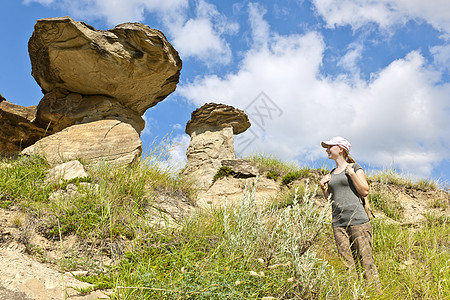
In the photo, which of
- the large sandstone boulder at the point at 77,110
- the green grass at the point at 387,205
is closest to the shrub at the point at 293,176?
the green grass at the point at 387,205

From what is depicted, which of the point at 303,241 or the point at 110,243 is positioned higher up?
the point at 303,241

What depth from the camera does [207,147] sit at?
41.1ft

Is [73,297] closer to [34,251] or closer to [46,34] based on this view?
[34,251]

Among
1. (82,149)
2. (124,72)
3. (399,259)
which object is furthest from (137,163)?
(399,259)

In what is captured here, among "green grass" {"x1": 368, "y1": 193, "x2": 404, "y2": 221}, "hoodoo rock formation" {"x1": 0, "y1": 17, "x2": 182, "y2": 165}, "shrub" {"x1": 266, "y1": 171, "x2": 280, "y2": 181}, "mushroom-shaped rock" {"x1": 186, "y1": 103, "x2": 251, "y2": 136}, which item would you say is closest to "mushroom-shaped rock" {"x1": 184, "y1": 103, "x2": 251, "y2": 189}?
"mushroom-shaped rock" {"x1": 186, "y1": 103, "x2": 251, "y2": 136}

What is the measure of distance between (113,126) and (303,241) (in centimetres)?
584

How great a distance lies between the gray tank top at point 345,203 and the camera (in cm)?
423

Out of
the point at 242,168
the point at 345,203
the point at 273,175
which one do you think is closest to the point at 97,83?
the point at 242,168

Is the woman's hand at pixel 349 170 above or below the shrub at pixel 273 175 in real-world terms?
below

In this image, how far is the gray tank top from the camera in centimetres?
423

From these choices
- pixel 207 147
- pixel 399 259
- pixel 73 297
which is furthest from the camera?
pixel 207 147

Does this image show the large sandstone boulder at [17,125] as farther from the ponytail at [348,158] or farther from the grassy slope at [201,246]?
the ponytail at [348,158]

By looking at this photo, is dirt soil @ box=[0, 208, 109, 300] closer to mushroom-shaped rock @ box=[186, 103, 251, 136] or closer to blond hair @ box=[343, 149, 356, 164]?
blond hair @ box=[343, 149, 356, 164]

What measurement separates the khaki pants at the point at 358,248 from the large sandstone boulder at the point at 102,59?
6284 millimetres
